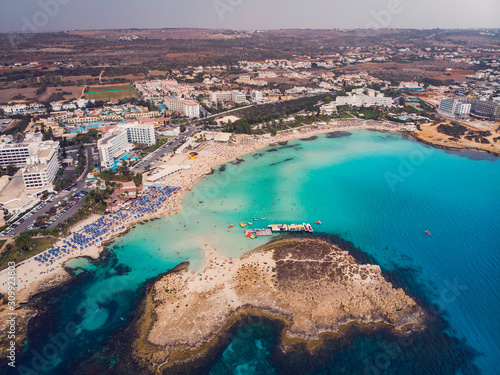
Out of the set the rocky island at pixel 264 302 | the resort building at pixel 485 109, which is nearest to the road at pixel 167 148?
the rocky island at pixel 264 302

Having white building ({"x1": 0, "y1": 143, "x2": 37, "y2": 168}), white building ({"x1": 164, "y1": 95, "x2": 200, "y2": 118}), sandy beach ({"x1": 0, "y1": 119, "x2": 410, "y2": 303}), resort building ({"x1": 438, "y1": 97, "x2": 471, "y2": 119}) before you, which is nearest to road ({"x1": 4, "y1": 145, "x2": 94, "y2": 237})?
sandy beach ({"x1": 0, "y1": 119, "x2": 410, "y2": 303})

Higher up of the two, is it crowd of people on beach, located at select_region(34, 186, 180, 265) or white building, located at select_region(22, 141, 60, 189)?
white building, located at select_region(22, 141, 60, 189)

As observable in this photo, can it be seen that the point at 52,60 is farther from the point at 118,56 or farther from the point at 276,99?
the point at 276,99

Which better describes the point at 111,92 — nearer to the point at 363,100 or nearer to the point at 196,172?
the point at 196,172

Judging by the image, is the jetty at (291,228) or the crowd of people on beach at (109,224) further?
the jetty at (291,228)

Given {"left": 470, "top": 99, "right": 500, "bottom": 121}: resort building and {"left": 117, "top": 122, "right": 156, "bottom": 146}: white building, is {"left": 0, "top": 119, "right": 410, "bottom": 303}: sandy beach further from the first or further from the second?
{"left": 470, "top": 99, "right": 500, "bottom": 121}: resort building

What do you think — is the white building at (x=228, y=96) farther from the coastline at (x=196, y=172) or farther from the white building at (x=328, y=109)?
the coastline at (x=196, y=172)
